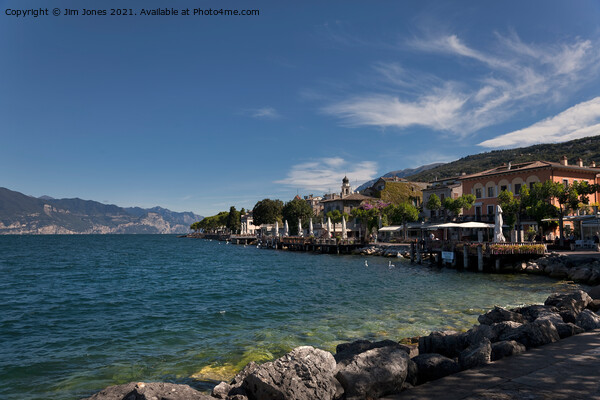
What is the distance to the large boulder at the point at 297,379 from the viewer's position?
538cm

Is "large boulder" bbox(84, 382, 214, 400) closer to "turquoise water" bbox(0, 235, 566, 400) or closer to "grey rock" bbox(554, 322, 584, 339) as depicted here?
"turquoise water" bbox(0, 235, 566, 400)

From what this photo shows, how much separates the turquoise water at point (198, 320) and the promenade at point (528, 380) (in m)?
5.07

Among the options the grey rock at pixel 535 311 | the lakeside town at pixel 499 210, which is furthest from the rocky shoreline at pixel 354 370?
the lakeside town at pixel 499 210

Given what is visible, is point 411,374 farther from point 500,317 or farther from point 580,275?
point 580,275

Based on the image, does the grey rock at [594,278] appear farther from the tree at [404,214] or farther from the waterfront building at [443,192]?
the tree at [404,214]

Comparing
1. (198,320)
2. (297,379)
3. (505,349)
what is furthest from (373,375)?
(198,320)

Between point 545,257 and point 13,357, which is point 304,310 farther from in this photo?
point 545,257

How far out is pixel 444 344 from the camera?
8359 mm

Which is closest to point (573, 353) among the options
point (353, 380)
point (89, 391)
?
A: point (353, 380)

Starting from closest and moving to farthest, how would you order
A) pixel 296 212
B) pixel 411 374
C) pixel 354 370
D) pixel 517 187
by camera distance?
pixel 354 370
pixel 411 374
pixel 517 187
pixel 296 212

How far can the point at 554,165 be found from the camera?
136ft

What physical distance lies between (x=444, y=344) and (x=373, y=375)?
3.48 meters

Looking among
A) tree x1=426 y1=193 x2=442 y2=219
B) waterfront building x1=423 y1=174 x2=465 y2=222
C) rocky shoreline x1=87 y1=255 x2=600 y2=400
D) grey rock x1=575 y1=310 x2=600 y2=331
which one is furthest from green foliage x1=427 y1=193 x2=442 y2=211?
rocky shoreline x1=87 y1=255 x2=600 y2=400

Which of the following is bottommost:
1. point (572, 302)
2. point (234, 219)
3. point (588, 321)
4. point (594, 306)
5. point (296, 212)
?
point (594, 306)
